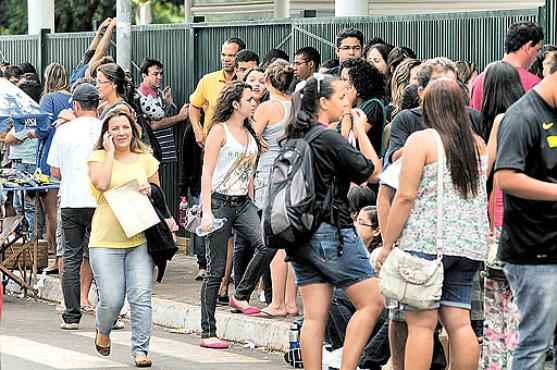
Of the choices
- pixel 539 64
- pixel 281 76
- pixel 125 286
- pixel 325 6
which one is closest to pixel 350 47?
pixel 281 76

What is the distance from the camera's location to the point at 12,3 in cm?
4200

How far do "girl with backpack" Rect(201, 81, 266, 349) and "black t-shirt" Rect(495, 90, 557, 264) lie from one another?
396 cm

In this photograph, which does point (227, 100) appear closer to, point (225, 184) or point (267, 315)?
point (225, 184)

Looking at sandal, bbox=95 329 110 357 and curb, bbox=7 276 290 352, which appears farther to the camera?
curb, bbox=7 276 290 352

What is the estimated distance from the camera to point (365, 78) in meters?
11.2

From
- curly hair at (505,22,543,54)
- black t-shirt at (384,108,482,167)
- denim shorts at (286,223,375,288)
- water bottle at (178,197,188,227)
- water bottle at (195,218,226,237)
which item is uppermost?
curly hair at (505,22,543,54)

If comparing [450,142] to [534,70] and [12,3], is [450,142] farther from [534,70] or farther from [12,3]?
[12,3]

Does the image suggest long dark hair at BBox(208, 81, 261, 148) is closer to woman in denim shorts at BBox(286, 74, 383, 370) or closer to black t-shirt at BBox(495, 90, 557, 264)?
woman in denim shorts at BBox(286, 74, 383, 370)

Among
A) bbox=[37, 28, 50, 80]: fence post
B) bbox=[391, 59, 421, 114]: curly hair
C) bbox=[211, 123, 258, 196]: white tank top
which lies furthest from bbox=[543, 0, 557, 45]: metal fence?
bbox=[37, 28, 50, 80]: fence post

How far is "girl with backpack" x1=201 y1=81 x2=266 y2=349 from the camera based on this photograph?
11.4 metres

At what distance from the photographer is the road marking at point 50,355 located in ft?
35.0

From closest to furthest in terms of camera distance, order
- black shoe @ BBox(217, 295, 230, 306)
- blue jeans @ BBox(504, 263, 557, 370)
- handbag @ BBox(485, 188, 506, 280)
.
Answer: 1. blue jeans @ BBox(504, 263, 557, 370)
2. handbag @ BBox(485, 188, 506, 280)
3. black shoe @ BBox(217, 295, 230, 306)

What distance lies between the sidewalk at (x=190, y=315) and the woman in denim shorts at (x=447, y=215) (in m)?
3.12

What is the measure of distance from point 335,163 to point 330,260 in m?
0.59
